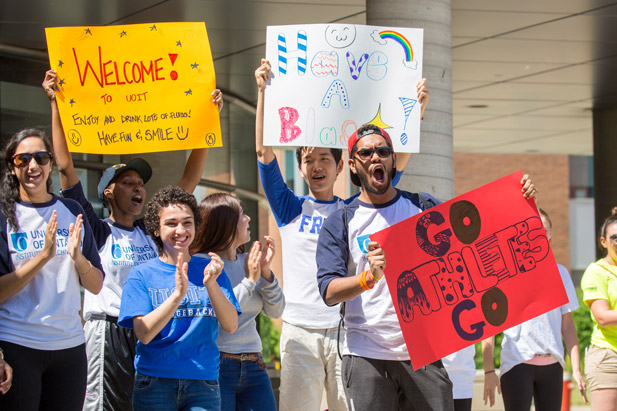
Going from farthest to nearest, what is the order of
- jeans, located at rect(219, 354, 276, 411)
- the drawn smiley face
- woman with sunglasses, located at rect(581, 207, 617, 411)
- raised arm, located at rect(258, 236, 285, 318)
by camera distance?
woman with sunglasses, located at rect(581, 207, 617, 411), the drawn smiley face, raised arm, located at rect(258, 236, 285, 318), jeans, located at rect(219, 354, 276, 411)

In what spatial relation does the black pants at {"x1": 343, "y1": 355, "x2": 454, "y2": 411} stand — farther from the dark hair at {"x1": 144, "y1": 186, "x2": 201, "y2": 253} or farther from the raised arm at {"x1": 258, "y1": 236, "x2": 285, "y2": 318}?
the dark hair at {"x1": 144, "y1": 186, "x2": 201, "y2": 253}

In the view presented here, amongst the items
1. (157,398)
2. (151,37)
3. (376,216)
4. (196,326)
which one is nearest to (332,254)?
(376,216)

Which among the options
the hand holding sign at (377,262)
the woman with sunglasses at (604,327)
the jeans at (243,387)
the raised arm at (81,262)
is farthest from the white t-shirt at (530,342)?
the raised arm at (81,262)

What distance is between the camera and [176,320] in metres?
4.36

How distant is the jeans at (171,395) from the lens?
423 centimetres

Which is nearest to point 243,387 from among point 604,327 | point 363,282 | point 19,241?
point 363,282

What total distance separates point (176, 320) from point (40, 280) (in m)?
0.70

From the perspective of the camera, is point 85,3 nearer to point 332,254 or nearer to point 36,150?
point 36,150

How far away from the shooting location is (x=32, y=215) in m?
4.47

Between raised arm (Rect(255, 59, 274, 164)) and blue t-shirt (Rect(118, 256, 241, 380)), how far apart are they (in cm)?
117

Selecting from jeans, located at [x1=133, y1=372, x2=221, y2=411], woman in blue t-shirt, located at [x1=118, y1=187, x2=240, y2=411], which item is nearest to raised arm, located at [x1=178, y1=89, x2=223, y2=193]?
woman in blue t-shirt, located at [x1=118, y1=187, x2=240, y2=411]

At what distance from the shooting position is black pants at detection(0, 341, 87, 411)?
422cm

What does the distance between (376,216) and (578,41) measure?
7318 mm

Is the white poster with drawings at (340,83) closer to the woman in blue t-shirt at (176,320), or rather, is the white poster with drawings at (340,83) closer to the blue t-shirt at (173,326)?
the woman in blue t-shirt at (176,320)
